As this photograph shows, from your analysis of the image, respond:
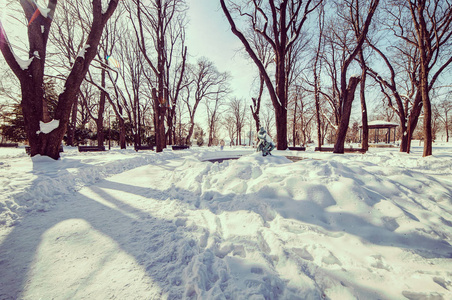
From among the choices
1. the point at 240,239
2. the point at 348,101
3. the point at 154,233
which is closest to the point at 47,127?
the point at 154,233

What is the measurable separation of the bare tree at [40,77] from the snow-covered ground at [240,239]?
2992 millimetres

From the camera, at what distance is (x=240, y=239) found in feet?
6.59

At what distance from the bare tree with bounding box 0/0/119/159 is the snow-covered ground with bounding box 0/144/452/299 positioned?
2.99m

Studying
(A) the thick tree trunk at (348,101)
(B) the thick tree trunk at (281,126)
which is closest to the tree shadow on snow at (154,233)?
(B) the thick tree trunk at (281,126)

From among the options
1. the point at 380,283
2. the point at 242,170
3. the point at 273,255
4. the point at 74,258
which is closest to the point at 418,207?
the point at 380,283

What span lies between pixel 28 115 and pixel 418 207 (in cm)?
1044

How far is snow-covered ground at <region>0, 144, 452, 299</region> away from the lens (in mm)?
1383

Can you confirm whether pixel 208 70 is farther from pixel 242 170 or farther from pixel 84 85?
pixel 242 170

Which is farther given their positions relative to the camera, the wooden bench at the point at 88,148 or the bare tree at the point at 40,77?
the wooden bench at the point at 88,148

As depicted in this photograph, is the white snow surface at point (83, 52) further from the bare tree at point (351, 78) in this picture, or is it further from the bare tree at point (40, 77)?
the bare tree at point (351, 78)

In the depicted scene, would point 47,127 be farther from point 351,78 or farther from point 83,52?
point 351,78

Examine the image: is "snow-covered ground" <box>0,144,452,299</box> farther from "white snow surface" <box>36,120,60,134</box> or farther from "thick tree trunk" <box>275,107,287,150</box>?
"thick tree trunk" <box>275,107,287,150</box>

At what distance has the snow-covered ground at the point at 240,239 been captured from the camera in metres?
1.38

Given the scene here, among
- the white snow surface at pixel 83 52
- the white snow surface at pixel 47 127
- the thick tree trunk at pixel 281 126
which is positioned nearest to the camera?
the white snow surface at pixel 47 127
